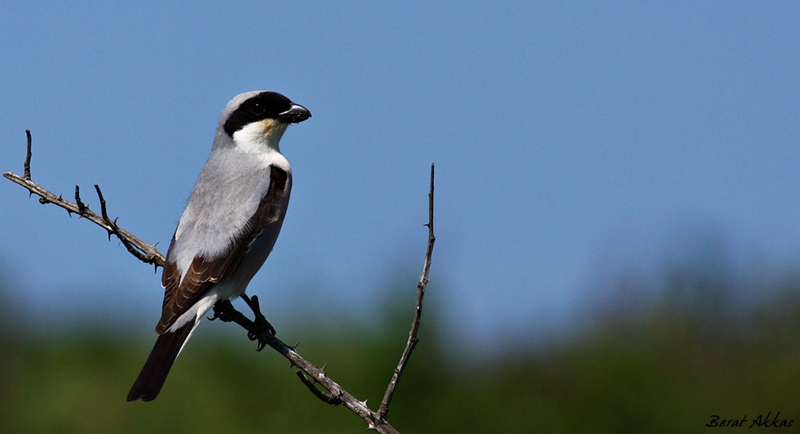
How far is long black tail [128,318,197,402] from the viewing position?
4.58 meters

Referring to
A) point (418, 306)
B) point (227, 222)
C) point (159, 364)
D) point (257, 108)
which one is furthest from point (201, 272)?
point (418, 306)

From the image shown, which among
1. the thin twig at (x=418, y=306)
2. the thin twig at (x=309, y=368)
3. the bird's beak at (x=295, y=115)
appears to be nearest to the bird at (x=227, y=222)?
the bird's beak at (x=295, y=115)

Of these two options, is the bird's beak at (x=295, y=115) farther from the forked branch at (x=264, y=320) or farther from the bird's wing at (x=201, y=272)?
the forked branch at (x=264, y=320)

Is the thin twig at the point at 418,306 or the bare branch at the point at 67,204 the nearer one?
the thin twig at the point at 418,306

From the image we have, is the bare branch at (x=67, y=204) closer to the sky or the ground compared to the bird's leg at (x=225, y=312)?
closer to the sky

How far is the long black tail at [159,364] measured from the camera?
15.0ft

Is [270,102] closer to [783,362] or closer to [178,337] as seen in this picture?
[178,337]

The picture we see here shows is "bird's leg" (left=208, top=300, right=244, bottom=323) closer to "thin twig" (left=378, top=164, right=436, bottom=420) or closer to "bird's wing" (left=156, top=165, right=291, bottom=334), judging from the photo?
"bird's wing" (left=156, top=165, right=291, bottom=334)

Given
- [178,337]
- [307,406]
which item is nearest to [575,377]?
[307,406]

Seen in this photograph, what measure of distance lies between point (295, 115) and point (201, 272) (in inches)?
59.2

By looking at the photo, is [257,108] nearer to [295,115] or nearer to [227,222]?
[295,115]

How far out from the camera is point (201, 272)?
5.08 metres

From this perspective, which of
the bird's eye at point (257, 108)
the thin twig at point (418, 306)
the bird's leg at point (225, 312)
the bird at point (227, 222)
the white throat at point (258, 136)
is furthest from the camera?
the bird's eye at point (257, 108)

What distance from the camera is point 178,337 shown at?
16.2 ft
